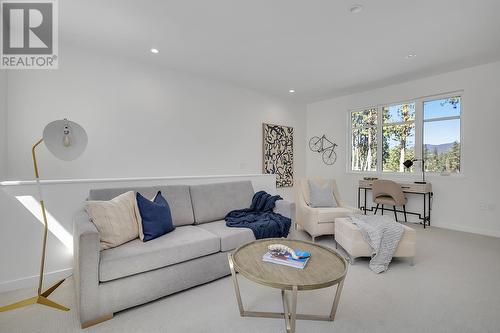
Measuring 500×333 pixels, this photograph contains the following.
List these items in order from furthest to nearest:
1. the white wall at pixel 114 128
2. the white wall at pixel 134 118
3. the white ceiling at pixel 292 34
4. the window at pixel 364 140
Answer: the window at pixel 364 140 → the white wall at pixel 134 118 → the white ceiling at pixel 292 34 → the white wall at pixel 114 128

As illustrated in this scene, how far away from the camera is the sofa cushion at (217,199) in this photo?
2834 mm

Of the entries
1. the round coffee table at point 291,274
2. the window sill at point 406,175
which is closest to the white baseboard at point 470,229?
the window sill at point 406,175

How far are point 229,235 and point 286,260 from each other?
0.83 metres

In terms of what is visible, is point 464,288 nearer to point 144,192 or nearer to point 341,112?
point 144,192

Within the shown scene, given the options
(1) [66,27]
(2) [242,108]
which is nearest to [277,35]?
(2) [242,108]

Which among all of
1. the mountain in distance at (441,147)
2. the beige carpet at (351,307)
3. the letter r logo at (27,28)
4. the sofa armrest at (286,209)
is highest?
the letter r logo at (27,28)

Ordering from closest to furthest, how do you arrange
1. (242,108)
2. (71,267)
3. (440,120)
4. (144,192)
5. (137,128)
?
(71,267) < (144,192) < (137,128) < (440,120) < (242,108)

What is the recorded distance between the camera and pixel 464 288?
Result: 2174 millimetres

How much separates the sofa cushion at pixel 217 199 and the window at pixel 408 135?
3.36 m

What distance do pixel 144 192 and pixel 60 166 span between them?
1527mm

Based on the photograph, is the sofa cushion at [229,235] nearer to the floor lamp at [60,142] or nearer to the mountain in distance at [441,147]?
the floor lamp at [60,142]

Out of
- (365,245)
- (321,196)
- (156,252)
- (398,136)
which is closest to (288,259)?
(156,252)

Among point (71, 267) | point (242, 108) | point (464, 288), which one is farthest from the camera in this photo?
point (242, 108)

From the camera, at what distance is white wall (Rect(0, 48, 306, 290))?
218cm
